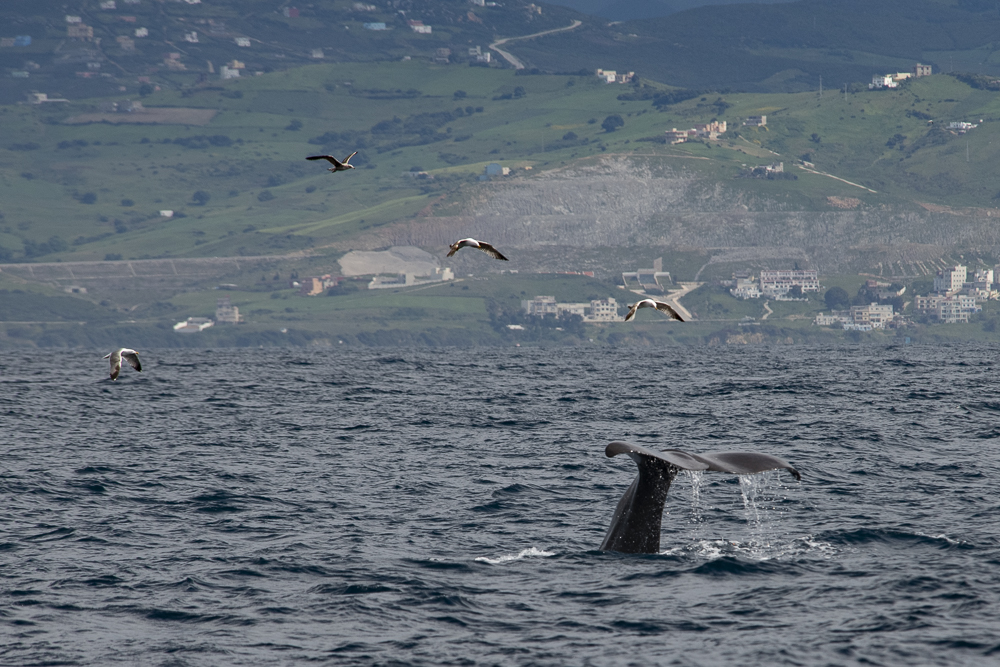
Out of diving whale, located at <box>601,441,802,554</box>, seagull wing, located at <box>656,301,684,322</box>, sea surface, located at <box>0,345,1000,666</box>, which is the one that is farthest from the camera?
seagull wing, located at <box>656,301,684,322</box>

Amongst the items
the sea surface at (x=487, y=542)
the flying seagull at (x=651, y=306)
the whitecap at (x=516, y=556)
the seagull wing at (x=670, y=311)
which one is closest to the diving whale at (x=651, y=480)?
the sea surface at (x=487, y=542)

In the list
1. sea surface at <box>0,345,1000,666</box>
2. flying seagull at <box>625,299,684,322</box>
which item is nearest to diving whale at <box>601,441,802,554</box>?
sea surface at <box>0,345,1000,666</box>

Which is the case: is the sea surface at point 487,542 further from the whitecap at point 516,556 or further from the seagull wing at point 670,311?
the seagull wing at point 670,311

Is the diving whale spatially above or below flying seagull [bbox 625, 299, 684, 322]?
below

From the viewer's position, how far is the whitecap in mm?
20000

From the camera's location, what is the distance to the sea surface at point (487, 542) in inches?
614

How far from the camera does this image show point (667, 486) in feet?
57.6

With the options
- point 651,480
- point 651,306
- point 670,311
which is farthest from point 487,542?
point 670,311

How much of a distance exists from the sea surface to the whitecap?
0.09 meters

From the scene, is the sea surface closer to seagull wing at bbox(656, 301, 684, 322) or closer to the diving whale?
the diving whale

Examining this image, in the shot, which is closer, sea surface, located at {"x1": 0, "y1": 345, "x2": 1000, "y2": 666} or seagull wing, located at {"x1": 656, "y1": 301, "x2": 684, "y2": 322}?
sea surface, located at {"x1": 0, "y1": 345, "x2": 1000, "y2": 666}

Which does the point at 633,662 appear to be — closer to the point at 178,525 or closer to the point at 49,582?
the point at 49,582

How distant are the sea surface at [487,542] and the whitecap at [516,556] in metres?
0.09

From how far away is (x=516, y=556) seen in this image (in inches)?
802
